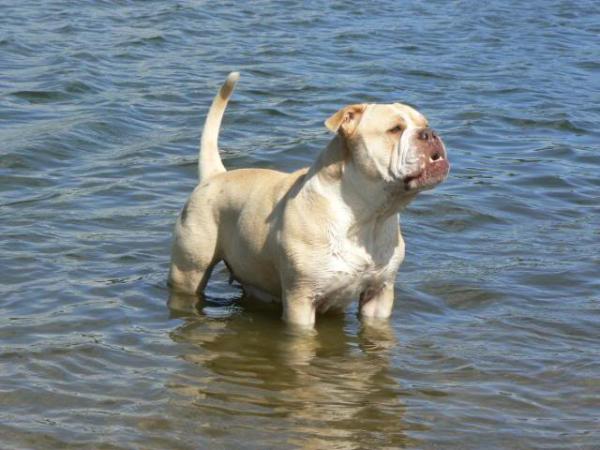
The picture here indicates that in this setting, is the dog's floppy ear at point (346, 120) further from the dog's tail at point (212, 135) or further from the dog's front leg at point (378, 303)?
the dog's tail at point (212, 135)

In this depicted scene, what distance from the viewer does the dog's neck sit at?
6.54 meters

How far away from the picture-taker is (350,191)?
6.62 meters

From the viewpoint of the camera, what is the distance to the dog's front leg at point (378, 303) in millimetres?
7090

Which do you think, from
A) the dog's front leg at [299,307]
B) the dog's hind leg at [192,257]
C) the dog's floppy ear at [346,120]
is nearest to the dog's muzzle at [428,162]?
the dog's floppy ear at [346,120]

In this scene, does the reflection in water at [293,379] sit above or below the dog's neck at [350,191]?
below

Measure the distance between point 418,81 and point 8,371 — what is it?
9.48m

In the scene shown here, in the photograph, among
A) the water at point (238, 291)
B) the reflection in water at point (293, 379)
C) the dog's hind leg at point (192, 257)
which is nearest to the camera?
the reflection in water at point (293, 379)

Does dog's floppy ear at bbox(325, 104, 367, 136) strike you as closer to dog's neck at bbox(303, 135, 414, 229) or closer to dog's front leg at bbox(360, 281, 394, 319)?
dog's neck at bbox(303, 135, 414, 229)

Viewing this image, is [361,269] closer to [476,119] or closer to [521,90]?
[476,119]

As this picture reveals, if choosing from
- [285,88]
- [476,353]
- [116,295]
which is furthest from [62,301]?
[285,88]

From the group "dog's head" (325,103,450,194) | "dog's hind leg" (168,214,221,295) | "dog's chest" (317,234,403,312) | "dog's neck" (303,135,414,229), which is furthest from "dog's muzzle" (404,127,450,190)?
"dog's hind leg" (168,214,221,295)

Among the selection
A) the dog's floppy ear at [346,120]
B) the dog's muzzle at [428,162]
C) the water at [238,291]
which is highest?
the dog's floppy ear at [346,120]

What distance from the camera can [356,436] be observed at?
223 inches

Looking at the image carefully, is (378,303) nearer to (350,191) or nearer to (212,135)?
(350,191)
